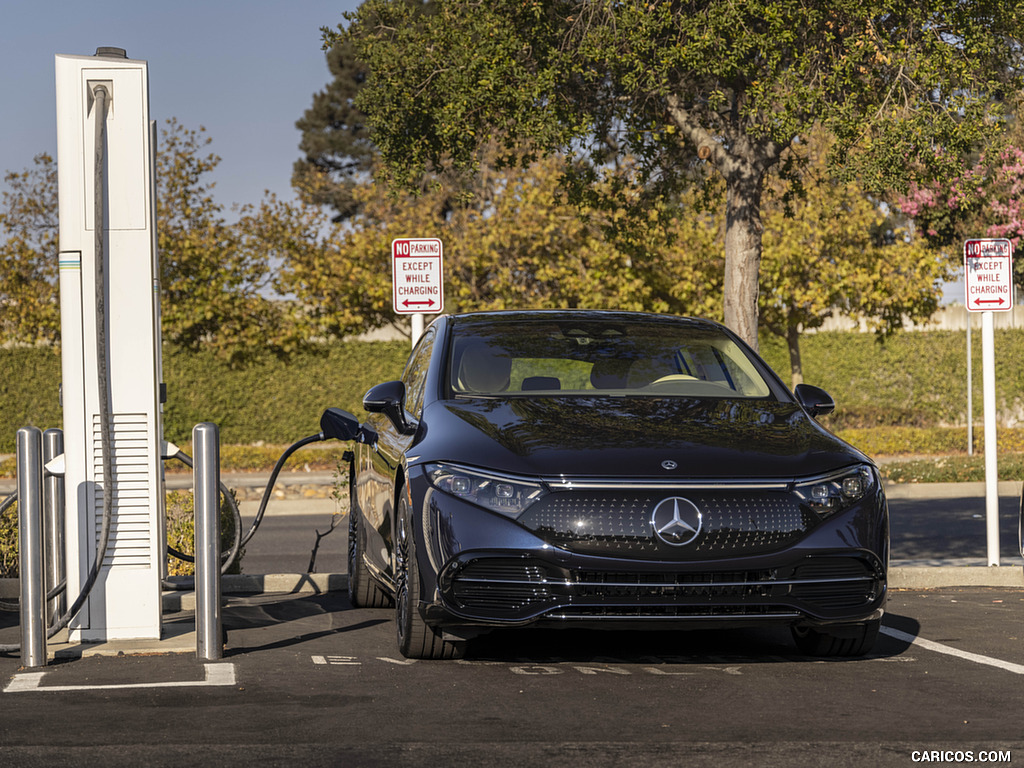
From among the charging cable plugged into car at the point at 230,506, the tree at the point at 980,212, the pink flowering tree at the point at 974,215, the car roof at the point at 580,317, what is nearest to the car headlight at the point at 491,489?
the charging cable plugged into car at the point at 230,506

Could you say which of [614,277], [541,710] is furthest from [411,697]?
[614,277]

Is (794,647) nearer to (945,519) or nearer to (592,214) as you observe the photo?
(945,519)

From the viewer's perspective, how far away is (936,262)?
2647 centimetres

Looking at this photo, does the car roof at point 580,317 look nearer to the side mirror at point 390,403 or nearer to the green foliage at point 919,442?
the side mirror at point 390,403

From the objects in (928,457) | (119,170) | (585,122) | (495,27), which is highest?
(495,27)

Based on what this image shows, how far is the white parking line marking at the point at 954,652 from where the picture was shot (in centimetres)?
566

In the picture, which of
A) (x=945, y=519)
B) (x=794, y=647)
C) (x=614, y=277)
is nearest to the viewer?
(x=794, y=647)

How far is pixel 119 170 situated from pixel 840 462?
11.5ft

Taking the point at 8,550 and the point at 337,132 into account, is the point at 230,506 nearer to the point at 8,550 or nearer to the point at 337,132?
the point at 8,550

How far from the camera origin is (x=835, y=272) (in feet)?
85.8

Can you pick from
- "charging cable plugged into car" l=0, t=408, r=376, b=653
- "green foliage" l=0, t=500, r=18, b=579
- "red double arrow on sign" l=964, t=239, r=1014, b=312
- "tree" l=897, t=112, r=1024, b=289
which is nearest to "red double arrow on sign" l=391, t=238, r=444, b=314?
"charging cable plugged into car" l=0, t=408, r=376, b=653

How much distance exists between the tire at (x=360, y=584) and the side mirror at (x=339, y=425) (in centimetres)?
67

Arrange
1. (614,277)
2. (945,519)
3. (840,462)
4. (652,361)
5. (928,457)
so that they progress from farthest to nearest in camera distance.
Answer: (614,277) < (928,457) < (945,519) < (652,361) < (840,462)
